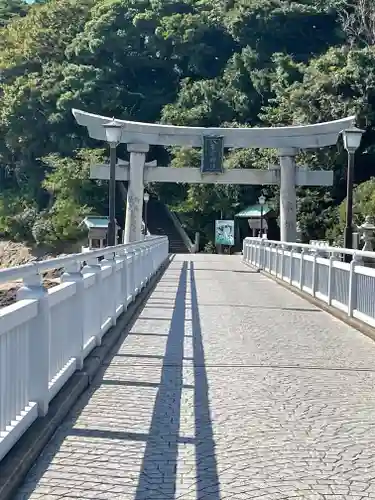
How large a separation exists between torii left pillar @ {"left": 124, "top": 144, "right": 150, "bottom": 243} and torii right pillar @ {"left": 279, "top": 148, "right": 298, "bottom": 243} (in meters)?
6.77

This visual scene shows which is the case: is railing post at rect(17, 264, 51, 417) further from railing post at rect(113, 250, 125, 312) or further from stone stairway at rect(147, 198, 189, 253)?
stone stairway at rect(147, 198, 189, 253)

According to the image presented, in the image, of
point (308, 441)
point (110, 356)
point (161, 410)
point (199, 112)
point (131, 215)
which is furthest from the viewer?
point (199, 112)

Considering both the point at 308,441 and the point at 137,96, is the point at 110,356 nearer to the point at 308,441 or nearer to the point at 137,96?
the point at 308,441

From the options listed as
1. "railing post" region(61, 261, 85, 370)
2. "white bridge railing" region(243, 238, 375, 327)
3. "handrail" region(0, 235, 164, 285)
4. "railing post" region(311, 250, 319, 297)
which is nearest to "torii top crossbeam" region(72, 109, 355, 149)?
"white bridge railing" region(243, 238, 375, 327)

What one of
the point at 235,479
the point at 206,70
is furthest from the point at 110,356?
the point at 206,70

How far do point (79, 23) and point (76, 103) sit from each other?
1831cm

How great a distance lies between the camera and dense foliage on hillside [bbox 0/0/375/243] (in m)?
56.2

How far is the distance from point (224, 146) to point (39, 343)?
33684mm

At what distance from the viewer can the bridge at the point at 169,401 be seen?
481 cm

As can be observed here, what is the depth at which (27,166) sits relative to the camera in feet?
254

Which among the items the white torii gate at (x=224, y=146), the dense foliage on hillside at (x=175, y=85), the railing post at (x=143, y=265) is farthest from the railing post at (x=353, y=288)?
the dense foliage on hillside at (x=175, y=85)

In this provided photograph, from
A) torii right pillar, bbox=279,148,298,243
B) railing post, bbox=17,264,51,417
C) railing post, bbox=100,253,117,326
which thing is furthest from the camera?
torii right pillar, bbox=279,148,298,243

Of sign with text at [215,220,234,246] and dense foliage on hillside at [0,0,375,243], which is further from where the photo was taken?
sign with text at [215,220,234,246]

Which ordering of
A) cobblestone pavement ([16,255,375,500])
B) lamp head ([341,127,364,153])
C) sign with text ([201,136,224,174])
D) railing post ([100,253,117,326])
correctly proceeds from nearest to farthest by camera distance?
1. cobblestone pavement ([16,255,375,500])
2. railing post ([100,253,117,326])
3. lamp head ([341,127,364,153])
4. sign with text ([201,136,224,174])
